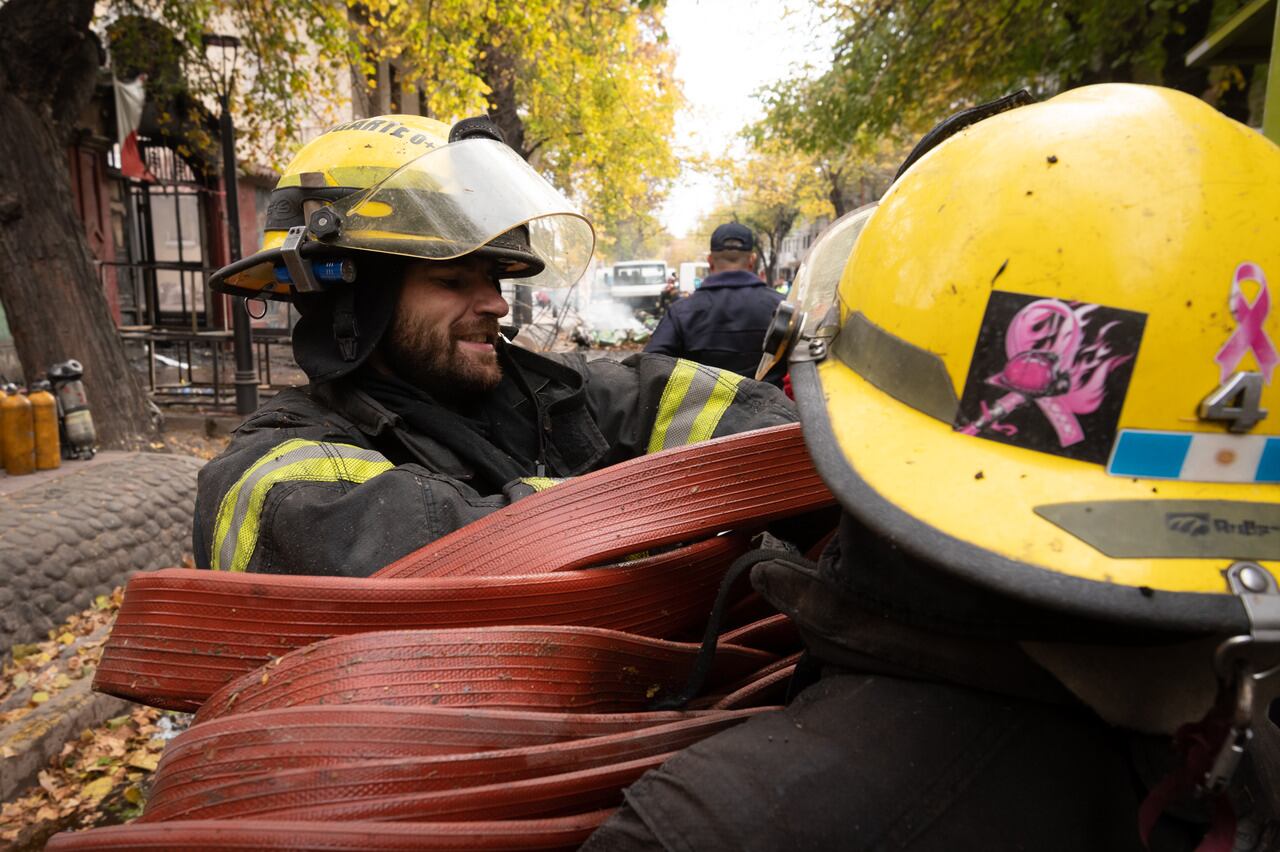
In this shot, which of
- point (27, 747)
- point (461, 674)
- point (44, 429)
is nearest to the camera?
point (461, 674)

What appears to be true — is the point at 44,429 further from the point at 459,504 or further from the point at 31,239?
the point at 459,504

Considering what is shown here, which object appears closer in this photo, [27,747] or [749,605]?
[749,605]

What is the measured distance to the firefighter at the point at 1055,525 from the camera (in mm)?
796

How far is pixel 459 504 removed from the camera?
1528 mm

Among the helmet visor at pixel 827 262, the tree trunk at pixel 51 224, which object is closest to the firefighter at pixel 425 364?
the helmet visor at pixel 827 262

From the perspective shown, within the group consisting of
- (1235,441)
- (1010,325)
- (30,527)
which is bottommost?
(30,527)

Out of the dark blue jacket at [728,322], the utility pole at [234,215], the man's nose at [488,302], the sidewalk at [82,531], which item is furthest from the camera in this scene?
the utility pole at [234,215]

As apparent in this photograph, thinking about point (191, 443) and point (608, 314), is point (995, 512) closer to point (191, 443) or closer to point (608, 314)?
point (191, 443)

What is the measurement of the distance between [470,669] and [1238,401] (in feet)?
2.94

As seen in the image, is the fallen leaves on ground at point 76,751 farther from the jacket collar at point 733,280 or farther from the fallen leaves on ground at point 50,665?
the jacket collar at point 733,280

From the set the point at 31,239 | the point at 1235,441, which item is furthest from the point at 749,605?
the point at 31,239

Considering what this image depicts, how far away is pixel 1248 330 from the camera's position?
0.82 m

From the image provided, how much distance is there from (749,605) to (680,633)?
0.13 metres

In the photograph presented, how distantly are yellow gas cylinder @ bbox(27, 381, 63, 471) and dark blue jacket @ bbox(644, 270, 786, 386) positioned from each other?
467 centimetres
